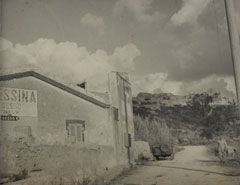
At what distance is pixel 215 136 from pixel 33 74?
391 cm

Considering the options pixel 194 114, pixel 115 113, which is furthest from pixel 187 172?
pixel 115 113

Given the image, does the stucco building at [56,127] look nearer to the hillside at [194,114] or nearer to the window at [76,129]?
the window at [76,129]

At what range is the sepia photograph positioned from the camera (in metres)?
5.70

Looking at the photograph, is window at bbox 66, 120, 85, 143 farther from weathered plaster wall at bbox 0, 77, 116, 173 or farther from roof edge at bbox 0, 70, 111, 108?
roof edge at bbox 0, 70, 111, 108

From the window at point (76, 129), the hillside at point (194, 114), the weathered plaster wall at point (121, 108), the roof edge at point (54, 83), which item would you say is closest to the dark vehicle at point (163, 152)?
the hillside at point (194, 114)

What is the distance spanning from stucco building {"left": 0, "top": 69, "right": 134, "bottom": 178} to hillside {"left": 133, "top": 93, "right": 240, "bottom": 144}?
2.81ft

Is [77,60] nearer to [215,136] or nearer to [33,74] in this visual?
[33,74]

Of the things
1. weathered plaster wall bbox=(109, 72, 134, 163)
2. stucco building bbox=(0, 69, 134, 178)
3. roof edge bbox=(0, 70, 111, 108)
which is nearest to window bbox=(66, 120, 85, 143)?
stucco building bbox=(0, 69, 134, 178)

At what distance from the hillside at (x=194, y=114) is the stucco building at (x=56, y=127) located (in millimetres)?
855

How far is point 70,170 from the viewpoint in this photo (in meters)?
5.74

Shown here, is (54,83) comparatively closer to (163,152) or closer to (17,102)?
(17,102)

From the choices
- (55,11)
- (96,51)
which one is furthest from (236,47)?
(55,11)

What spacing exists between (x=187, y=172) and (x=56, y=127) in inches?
107

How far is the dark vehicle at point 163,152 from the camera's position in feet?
22.8
